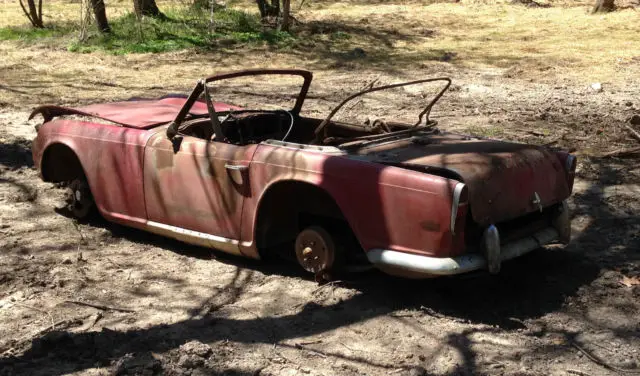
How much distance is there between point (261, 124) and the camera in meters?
6.35

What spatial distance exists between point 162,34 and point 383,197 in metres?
13.4

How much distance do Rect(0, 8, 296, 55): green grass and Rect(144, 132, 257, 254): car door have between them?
10750mm

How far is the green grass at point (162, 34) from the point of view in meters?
16.6

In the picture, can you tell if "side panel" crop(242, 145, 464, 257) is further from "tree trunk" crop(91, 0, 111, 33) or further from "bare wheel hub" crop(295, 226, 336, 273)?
"tree trunk" crop(91, 0, 111, 33)

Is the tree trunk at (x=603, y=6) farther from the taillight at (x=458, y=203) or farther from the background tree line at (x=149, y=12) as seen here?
the taillight at (x=458, y=203)

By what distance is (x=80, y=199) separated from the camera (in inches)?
263

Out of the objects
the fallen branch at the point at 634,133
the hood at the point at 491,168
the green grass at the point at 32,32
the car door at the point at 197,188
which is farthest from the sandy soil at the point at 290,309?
the green grass at the point at 32,32

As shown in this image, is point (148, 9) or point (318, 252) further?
point (148, 9)

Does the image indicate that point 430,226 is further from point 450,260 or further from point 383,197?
point 383,197

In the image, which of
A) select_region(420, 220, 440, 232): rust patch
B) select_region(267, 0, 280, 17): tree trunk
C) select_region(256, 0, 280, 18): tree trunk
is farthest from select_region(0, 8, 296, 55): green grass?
select_region(420, 220, 440, 232): rust patch

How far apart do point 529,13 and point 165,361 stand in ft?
58.0

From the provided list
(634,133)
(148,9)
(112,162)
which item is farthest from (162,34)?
(112,162)

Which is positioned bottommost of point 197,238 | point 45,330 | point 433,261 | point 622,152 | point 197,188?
point 622,152

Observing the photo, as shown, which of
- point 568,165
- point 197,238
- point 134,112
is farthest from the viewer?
point 134,112
